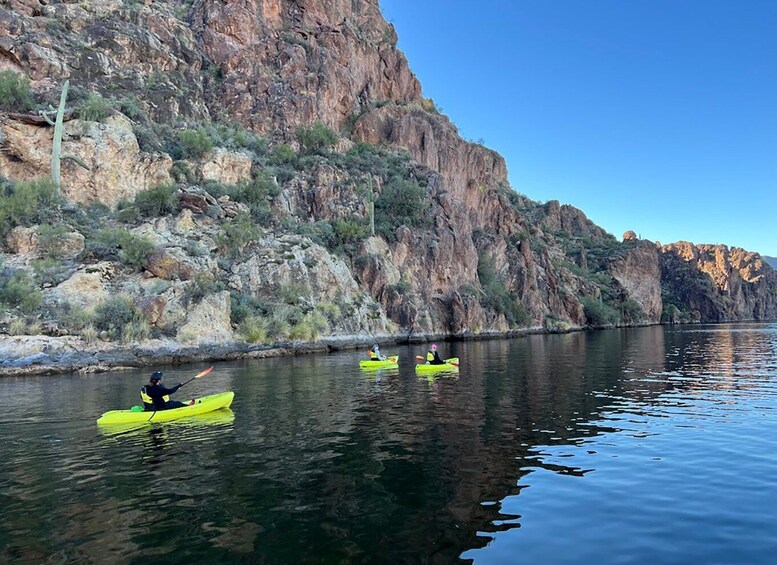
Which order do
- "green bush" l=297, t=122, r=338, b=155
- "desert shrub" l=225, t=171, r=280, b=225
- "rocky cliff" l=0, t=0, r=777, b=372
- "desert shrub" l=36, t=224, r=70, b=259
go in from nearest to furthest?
1. "desert shrub" l=36, t=224, r=70, b=259
2. "rocky cliff" l=0, t=0, r=777, b=372
3. "desert shrub" l=225, t=171, r=280, b=225
4. "green bush" l=297, t=122, r=338, b=155

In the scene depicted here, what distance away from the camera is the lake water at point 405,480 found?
7.80 meters

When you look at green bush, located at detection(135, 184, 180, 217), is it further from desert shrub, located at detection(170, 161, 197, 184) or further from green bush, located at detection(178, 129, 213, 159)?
green bush, located at detection(178, 129, 213, 159)

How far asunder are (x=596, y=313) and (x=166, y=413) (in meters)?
112

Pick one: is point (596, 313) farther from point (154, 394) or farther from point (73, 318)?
point (154, 394)

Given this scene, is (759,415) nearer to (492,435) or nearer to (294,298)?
(492,435)

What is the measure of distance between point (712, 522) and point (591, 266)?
158 m

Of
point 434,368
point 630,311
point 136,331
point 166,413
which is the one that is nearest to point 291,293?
point 136,331

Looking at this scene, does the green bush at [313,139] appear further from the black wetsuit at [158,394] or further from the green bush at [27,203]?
the black wetsuit at [158,394]

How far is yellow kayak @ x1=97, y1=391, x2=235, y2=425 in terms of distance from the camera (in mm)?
17266

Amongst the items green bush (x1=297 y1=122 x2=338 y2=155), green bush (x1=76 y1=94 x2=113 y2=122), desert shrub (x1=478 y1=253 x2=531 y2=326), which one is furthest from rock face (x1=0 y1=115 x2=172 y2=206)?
desert shrub (x1=478 y1=253 x2=531 y2=326)

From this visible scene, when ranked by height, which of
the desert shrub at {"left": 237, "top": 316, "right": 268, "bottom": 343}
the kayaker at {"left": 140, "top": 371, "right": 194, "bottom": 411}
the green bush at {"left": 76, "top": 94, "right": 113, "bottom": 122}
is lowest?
the kayaker at {"left": 140, "top": 371, "right": 194, "bottom": 411}

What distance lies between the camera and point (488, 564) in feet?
23.5

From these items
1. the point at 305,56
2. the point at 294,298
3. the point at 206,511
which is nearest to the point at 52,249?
the point at 294,298

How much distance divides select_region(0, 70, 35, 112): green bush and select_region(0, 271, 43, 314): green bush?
25217 mm
